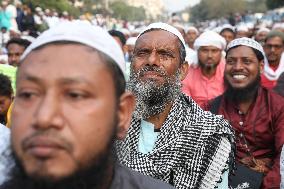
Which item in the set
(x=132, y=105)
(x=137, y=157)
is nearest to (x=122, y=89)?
(x=132, y=105)

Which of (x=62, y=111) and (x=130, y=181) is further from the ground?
(x=62, y=111)

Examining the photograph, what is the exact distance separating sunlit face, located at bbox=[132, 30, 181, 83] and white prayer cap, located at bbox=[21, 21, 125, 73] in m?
1.60

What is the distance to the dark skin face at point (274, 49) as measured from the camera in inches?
316

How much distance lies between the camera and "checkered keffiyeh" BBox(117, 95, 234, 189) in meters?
2.90

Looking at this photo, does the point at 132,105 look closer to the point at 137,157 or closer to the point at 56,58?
the point at 56,58

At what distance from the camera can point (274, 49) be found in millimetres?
8094

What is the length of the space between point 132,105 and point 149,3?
6537 inches

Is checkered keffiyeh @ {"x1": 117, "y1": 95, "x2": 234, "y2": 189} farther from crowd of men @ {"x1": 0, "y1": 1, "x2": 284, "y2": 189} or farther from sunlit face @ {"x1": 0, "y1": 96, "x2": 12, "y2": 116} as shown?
sunlit face @ {"x1": 0, "y1": 96, "x2": 12, "y2": 116}

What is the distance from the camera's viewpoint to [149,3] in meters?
165

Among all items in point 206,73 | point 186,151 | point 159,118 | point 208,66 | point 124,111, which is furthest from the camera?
point 208,66

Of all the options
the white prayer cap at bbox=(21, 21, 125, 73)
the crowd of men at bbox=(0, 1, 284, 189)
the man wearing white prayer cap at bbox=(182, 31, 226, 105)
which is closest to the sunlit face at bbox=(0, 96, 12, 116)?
the crowd of men at bbox=(0, 1, 284, 189)

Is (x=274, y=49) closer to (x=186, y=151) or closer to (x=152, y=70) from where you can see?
(x=152, y=70)

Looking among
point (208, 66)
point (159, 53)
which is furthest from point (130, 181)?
point (208, 66)

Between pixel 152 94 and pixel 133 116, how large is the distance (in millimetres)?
173
